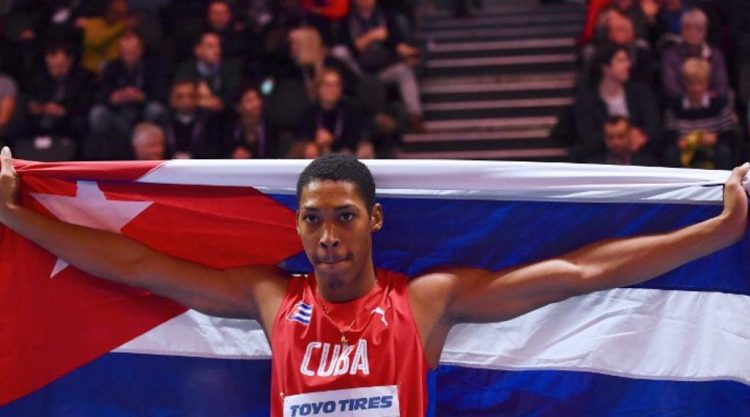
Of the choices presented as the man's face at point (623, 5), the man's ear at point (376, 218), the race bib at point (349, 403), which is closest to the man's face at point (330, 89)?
the man's face at point (623, 5)

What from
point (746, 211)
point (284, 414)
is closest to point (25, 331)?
point (284, 414)

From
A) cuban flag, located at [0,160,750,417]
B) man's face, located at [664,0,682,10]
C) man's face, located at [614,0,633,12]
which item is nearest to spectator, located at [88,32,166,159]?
man's face, located at [614,0,633,12]

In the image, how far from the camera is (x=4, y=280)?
408 centimetres

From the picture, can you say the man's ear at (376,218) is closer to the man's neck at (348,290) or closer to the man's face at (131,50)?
the man's neck at (348,290)

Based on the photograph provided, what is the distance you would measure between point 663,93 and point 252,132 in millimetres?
2675

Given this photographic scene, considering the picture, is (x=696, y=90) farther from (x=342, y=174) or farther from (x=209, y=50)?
(x=342, y=174)

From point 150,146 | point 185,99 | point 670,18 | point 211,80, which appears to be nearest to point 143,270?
point 150,146

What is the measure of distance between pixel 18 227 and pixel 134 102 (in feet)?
16.5

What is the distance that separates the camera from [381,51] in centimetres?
902

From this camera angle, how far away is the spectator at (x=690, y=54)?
27.2ft

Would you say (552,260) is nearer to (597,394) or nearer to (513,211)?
(513,211)

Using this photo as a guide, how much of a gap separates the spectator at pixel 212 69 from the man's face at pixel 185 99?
272 mm

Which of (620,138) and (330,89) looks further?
(330,89)

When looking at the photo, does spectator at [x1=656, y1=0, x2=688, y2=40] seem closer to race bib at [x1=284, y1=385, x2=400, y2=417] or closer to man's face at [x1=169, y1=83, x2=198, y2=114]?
man's face at [x1=169, y1=83, x2=198, y2=114]
